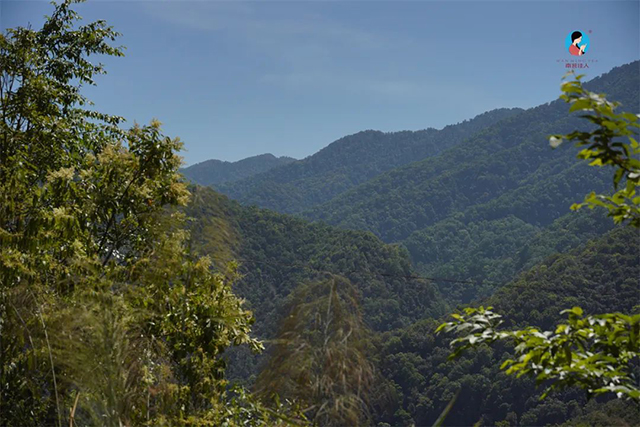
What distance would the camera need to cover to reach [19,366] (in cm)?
259

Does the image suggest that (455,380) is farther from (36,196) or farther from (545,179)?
(545,179)

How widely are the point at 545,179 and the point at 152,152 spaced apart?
385 feet

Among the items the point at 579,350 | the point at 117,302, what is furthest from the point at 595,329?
the point at 117,302

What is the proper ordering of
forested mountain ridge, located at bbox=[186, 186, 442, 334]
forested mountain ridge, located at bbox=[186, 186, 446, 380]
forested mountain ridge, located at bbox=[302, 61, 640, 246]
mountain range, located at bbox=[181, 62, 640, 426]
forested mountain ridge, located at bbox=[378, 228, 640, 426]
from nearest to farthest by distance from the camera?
mountain range, located at bbox=[181, 62, 640, 426]
forested mountain ridge, located at bbox=[378, 228, 640, 426]
forested mountain ridge, located at bbox=[186, 186, 446, 380]
forested mountain ridge, located at bbox=[186, 186, 442, 334]
forested mountain ridge, located at bbox=[302, 61, 640, 246]

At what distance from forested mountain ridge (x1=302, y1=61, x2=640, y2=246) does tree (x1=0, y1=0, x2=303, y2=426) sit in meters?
113

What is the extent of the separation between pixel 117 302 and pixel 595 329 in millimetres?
1565

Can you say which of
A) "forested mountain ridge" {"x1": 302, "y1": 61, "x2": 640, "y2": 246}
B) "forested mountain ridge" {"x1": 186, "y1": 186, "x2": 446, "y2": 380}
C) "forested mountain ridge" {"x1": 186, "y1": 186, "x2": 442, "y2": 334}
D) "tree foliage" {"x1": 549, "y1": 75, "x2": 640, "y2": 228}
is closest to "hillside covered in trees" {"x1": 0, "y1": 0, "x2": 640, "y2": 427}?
"tree foliage" {"x1": 549, "y1": 75, "x2": 640, "y2": 228}

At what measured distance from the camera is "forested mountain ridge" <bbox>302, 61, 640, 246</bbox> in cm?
11944

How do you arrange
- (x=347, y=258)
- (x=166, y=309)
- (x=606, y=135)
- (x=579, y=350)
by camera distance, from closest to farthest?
(x=606, y=135) < (x=579, y=350) < (x=166, y=309) < (x=347, y=258)

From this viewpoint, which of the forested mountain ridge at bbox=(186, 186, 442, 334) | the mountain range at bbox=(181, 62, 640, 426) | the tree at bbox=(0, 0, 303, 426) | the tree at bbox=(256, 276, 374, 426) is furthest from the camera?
the forested mountain ridge at bbox=(186, 186, 442, 334)

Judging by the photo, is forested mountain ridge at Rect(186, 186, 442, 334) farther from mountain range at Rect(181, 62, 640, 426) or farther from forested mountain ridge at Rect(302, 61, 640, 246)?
forested mountain ridge at Rect(302, 61, 640, 246)

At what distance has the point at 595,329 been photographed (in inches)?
72.5

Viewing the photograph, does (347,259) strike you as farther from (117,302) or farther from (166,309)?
(117,302)

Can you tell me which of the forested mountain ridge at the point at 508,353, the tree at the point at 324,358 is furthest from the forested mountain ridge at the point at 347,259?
the tree at the point at 324,358
